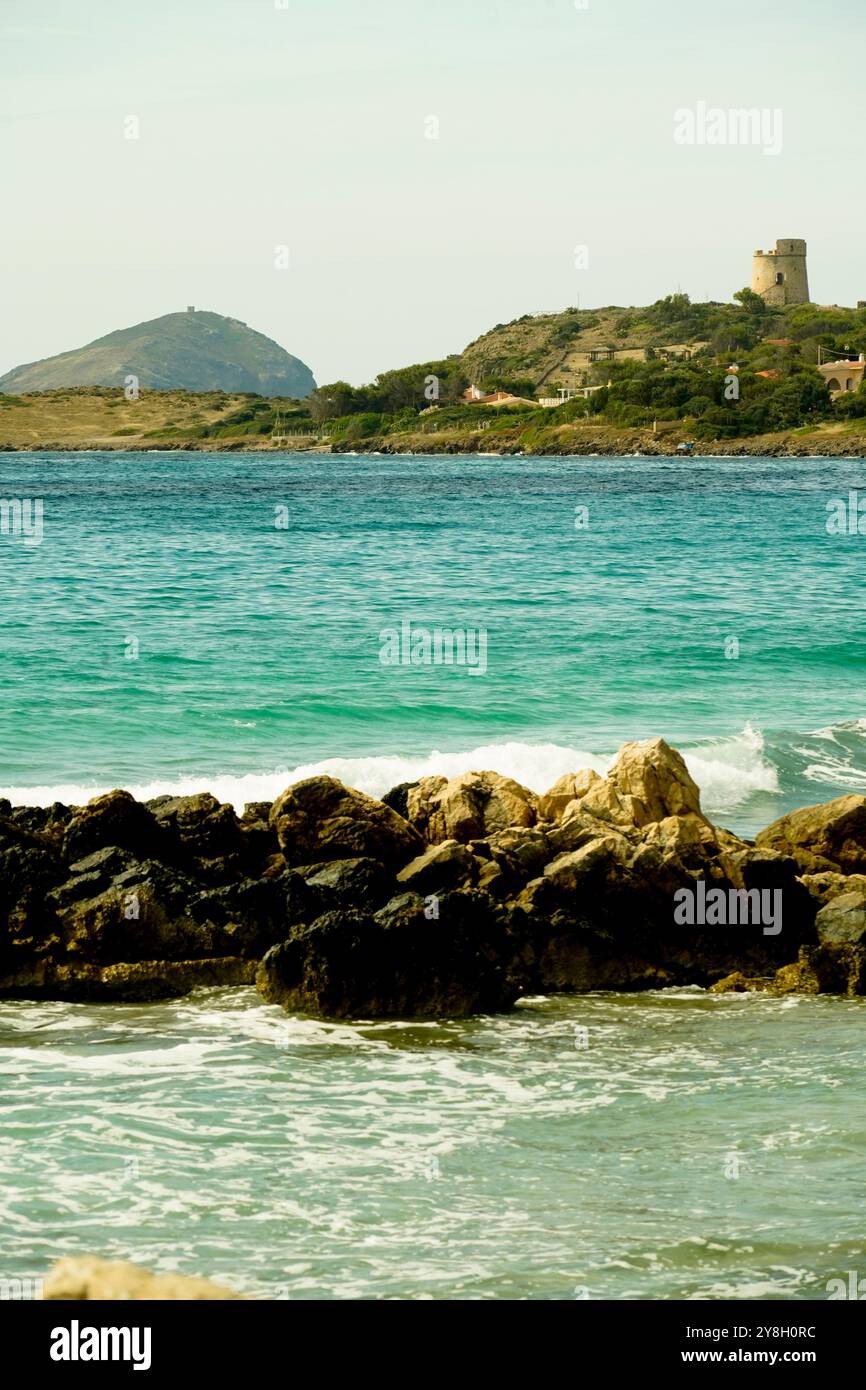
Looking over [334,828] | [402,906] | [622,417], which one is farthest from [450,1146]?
[622,417]

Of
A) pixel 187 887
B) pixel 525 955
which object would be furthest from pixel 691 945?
Result: pixel 187 887

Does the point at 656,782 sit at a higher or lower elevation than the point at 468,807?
higher

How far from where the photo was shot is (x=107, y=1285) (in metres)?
4.20

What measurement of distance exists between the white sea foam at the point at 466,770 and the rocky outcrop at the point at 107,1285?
12.3 metres

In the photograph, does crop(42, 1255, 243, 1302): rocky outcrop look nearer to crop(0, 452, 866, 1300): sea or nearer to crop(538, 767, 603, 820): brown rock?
crop(0, 452, 866, 1300): sea

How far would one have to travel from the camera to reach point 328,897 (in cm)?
1148

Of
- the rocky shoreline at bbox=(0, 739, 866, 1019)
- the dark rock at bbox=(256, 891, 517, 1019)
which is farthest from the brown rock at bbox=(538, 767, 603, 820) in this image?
the dark rock at bbox=(256, 891, 517, 1019)

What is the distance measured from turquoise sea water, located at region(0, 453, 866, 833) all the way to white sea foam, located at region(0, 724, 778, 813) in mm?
45

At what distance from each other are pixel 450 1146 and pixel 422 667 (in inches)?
686

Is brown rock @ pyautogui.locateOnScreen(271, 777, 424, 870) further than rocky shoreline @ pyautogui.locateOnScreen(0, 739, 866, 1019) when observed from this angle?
Yes

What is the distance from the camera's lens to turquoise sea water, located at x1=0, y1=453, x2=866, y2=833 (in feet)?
61.6

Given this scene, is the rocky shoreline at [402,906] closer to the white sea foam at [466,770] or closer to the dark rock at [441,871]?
the dark rock at [441,871]

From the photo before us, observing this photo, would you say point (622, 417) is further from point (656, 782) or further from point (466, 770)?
point (656, 782)
